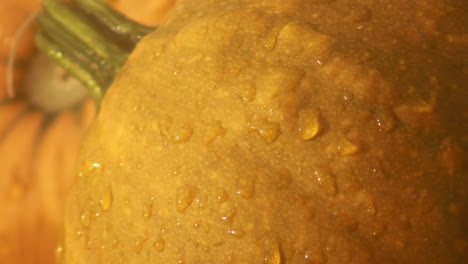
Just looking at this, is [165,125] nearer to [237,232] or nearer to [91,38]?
[237,232]

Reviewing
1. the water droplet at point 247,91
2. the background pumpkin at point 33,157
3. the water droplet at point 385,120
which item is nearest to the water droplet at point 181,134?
the water droplet at point 247,91

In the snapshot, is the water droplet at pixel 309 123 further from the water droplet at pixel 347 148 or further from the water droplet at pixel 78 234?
the water droplet at pixel 78 234

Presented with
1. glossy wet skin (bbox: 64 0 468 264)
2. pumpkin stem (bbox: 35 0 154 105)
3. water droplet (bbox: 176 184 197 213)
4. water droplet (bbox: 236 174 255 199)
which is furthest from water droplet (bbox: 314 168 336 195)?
pumpkin stem (bbox: 35 0 154 105)

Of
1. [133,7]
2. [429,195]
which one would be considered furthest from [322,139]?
[133,7]

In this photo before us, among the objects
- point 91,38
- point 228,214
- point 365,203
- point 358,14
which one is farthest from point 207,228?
point 91,38

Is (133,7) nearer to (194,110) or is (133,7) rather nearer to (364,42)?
(194,110)

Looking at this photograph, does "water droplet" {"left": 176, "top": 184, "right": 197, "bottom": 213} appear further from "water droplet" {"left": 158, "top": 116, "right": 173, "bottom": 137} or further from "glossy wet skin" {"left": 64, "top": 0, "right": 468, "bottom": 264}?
"water droplet" {"left": 158, "top": 116, "right": 173, "bottom": 137}
